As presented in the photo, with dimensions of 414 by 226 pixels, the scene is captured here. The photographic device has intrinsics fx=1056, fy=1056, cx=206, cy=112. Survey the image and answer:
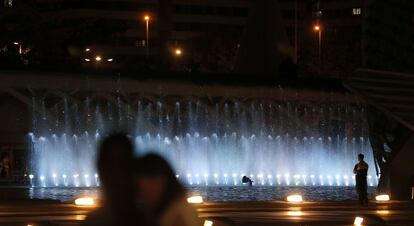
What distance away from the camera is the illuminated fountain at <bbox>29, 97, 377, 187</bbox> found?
4500 cm

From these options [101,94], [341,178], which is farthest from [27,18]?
[341,178]

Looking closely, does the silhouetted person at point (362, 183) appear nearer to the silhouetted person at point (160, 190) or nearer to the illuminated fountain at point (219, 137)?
the illuminated fountain at point (219, 137)

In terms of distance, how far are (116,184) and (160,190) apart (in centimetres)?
21

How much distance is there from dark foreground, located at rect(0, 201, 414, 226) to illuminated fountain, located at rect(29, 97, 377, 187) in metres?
16.8

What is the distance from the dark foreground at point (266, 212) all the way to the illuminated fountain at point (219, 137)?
16796 mm

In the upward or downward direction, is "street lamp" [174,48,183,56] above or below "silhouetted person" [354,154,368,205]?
above

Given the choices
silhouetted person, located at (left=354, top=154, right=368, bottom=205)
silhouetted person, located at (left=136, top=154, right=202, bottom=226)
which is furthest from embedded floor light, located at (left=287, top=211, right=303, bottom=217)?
silhouetted person, located at (left=136, top=154, right=202, bottom=226)

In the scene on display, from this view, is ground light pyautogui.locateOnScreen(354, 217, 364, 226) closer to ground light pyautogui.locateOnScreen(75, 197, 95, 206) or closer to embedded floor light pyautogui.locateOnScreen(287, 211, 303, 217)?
embedded floor light pyautogui.locateOnScreen(287, 211, 303, 217)

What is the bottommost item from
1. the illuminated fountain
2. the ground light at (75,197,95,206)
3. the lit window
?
the ground light at (75,197,95,206)

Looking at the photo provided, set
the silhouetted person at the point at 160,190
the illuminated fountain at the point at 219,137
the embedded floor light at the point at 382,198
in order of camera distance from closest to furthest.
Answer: the silhouetted person at the point at 160,190 < the embedded floor light at the point at 382,198 < the illuminated fountain at the point at 219,137

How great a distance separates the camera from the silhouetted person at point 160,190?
4.98 metres

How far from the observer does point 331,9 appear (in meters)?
134

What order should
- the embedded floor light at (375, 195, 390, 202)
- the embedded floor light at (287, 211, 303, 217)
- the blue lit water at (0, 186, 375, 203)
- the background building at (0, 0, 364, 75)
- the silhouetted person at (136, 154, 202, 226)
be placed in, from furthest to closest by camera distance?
the background building at (0, 0, 364, 75) < the blue lit water at (0, 186, 375, 203) < the embedded floor light at (375, 195, 390, 202) < the embedded floor light at (287, 211, 303, 217) < the silhouetted person at (136, 154, 202, 226)

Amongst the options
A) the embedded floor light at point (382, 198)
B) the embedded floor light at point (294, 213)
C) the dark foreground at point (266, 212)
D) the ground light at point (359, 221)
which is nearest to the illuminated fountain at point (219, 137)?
the embedded floor light at point (382, 198)
